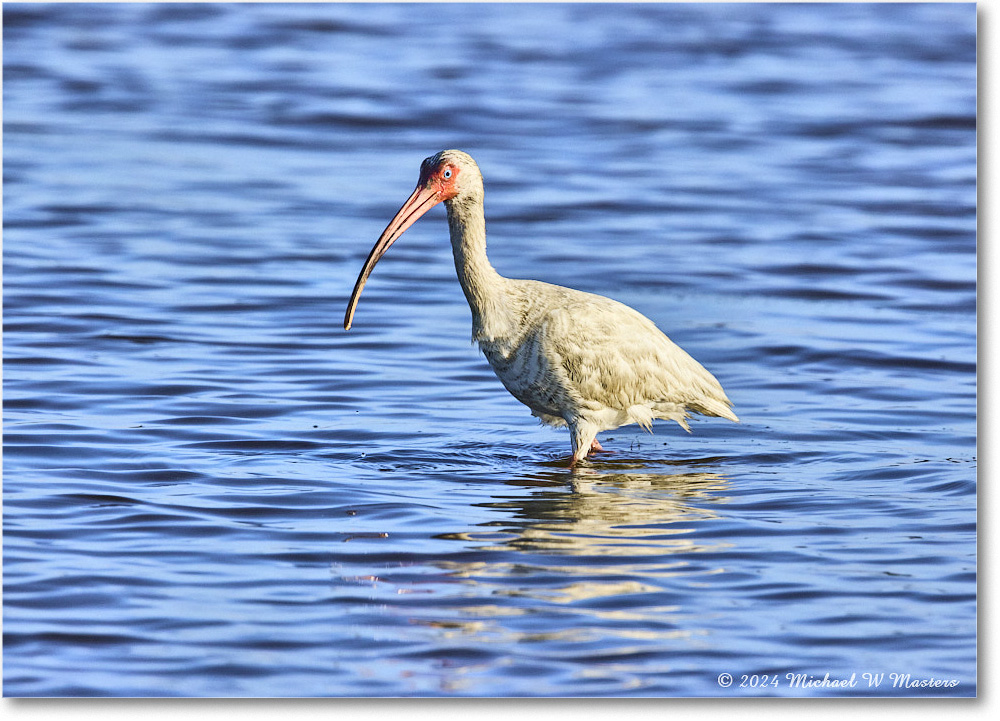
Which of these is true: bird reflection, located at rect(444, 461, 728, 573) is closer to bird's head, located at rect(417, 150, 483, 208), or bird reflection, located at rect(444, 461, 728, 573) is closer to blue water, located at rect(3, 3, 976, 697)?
blue water, located at rect(3, 3, 976, 697)

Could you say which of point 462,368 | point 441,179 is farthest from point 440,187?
point 462,368

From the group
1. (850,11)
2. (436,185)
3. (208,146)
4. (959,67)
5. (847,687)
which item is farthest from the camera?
(850,11)

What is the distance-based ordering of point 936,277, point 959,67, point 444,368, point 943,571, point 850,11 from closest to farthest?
point 943,571 < point 444,368 < point 936,277 < point 959,67 < point 850,11

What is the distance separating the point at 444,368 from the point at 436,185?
7.74 feet

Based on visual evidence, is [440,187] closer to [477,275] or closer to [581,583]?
[477,275]

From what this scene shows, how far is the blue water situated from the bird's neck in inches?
32.6

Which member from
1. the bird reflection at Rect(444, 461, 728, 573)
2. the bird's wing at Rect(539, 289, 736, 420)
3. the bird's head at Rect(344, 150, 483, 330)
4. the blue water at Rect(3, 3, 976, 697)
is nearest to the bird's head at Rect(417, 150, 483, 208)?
the bird's head at Rect(344, 150, 483, 330)

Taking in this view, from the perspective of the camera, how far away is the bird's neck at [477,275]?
8648 mm

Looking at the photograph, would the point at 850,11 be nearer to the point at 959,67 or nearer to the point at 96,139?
the point at 959,67

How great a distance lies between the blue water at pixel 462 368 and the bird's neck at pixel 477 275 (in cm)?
83

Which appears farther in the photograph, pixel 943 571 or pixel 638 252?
pixel 638 252

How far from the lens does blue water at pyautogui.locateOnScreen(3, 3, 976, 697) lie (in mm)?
6180

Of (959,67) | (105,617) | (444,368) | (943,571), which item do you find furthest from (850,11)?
(105,617)

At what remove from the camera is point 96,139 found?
17.6 meters
